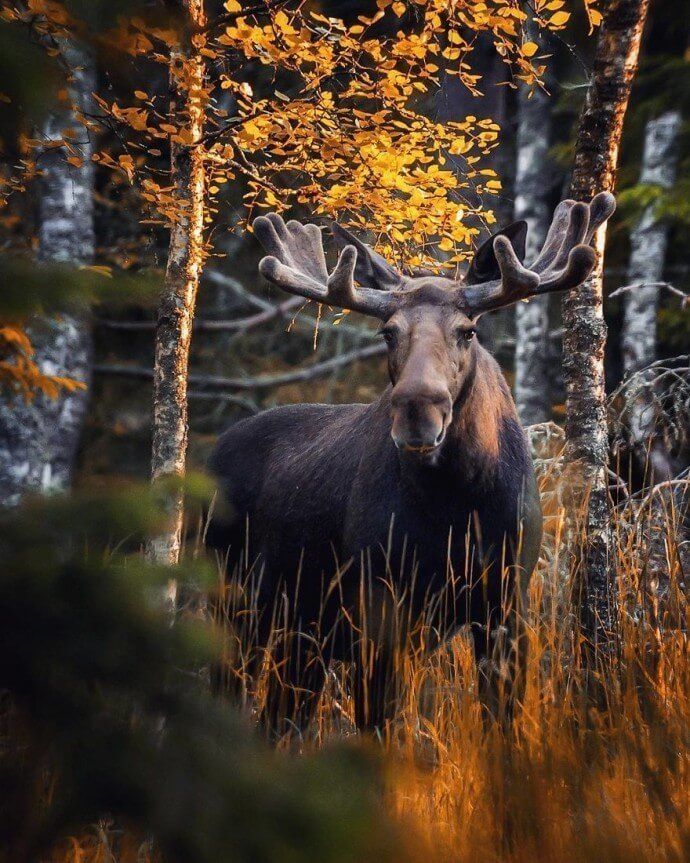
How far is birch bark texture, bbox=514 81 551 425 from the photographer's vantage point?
11281 mm

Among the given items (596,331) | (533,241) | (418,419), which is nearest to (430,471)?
(418,419)

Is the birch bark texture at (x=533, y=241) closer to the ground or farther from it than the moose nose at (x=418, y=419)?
farther from it

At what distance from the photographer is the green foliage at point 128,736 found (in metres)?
1.37

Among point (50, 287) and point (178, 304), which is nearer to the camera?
point (50, 287)

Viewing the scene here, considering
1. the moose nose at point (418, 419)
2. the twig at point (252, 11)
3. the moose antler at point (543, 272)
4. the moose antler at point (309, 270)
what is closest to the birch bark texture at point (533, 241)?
the moose antler at point (309, 270)

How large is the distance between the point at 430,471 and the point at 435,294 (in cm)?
84

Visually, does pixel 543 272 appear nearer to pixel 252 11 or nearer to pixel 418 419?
pixel 418 419

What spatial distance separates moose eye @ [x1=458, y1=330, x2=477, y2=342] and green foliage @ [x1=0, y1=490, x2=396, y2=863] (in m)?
3.22

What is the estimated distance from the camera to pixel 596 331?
493 cm

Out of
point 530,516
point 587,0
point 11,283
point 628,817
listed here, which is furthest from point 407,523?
point 11,283

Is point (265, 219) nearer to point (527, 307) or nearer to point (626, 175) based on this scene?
point (527, 307)

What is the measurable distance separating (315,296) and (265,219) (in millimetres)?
561

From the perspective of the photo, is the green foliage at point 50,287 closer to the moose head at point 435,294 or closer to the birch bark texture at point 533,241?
the moose head at point 435,294

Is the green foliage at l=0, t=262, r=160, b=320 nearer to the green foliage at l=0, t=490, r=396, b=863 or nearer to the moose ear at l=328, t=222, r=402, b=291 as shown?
the green foliage at l=0, t=490, r=396, b=863
